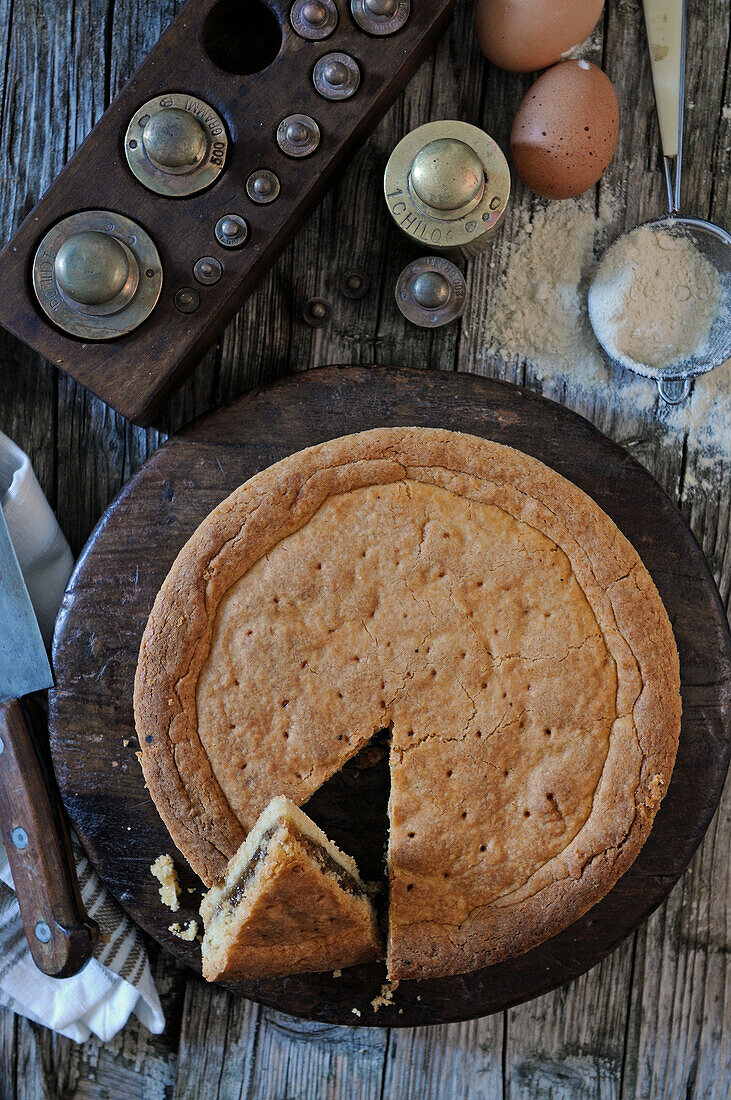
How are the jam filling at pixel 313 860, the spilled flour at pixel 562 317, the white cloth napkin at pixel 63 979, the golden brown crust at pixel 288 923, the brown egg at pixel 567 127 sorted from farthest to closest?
the spilled flour at pixel 562 317, the white cloth napkin at pixel 63 979, the brown egg at pixel 567 127, the jam filling at pixel 313 860, the golden brown crust at pixel 288 923

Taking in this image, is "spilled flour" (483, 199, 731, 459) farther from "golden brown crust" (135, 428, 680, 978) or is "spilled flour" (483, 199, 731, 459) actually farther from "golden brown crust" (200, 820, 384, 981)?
"golden brown crust" (200, 820, 384, 981)

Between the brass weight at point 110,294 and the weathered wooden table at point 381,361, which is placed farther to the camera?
the weathered wooden table at point 381,361

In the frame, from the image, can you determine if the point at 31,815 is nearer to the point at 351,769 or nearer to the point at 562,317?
the point at 351,769

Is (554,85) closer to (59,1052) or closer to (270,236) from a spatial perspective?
Answer: (270,236)

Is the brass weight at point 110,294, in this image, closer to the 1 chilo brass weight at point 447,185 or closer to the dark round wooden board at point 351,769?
the dark round wooden board at point 351,769

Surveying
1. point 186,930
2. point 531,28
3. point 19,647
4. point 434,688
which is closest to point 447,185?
point 531,28

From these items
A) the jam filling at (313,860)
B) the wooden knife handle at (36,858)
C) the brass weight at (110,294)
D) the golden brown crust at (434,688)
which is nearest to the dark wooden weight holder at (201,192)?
the brass weight at (110,294)

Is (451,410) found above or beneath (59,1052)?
above

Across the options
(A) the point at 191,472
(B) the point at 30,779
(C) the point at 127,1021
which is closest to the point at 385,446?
(A) the point at 191,472
